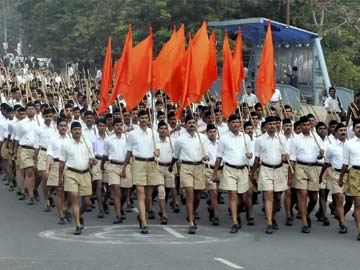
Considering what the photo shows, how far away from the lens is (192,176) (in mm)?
14391

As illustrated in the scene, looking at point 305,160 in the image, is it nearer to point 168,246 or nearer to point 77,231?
point 168,246

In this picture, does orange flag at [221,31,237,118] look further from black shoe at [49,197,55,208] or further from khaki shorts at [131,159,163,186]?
black shoe at [49,197,55,208]

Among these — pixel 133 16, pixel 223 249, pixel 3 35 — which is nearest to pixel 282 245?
pixel 223 249

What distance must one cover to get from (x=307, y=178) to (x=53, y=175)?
3.86 meters

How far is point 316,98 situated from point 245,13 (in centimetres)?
969

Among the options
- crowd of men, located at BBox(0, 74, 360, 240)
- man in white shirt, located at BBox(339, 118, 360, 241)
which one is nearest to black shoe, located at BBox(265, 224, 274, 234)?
crowd of men, located at BBox(0, 74, 360, 240)

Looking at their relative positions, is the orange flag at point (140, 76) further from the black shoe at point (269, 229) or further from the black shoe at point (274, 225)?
the black shoe at point (269, 229)

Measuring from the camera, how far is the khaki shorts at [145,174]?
14.4 meters

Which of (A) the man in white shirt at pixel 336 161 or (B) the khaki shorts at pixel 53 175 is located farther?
(B) the khaki shorts at pixel 53 175

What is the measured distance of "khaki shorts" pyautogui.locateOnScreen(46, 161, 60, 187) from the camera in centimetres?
1523

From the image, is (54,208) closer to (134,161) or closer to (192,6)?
(134,161)

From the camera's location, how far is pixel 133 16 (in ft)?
126

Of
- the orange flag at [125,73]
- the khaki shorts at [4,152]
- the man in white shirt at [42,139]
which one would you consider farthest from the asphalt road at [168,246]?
the khaki shorts at [4,152]

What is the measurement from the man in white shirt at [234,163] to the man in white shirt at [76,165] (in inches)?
71.3
